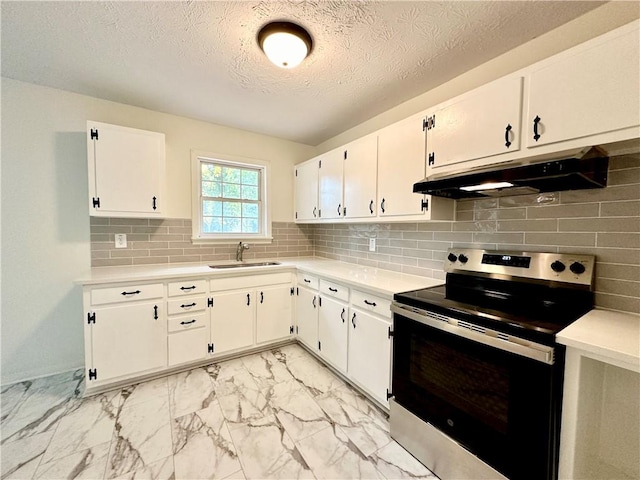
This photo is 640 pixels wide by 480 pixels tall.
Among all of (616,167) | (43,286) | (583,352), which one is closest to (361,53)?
(616,167)

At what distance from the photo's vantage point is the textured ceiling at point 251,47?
144 centimetres

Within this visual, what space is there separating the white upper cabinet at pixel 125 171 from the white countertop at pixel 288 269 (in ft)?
→ 1.74

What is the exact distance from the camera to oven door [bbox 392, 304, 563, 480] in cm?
108

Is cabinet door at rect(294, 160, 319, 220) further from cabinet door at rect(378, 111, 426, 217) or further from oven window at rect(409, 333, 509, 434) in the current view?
oven window at rect(409, 333, 509, 434)

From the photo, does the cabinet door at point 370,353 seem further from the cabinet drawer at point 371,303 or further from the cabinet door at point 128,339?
the cabinet door at point 128,339

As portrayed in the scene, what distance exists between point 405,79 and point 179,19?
5.17ft

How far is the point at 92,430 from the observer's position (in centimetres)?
174

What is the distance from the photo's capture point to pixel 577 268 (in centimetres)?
141

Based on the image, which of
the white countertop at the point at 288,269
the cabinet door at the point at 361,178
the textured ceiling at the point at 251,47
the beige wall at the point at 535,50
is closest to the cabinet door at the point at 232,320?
the white countertop at the point at 288,269

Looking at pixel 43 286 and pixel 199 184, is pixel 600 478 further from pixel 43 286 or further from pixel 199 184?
pixel 43 286

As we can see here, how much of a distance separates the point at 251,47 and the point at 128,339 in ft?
7.88

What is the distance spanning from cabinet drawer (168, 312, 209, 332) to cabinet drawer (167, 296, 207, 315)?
54mm

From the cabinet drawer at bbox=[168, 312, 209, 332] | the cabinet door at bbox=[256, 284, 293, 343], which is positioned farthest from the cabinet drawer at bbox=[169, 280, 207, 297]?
the cabinet door at bbox=[256, 284, 293, 343]

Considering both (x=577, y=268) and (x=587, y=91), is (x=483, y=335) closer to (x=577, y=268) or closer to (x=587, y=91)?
(x=577, y=268)
